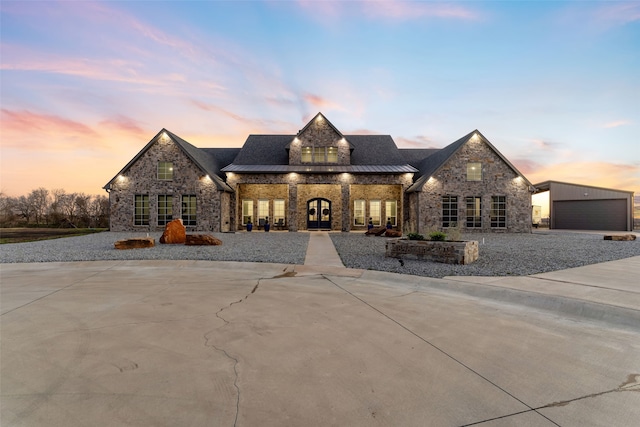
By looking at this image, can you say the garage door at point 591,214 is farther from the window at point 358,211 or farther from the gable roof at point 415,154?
the window at point 358,211

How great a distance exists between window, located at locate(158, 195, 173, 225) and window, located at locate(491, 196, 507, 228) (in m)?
24.7

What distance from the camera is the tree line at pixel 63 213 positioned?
1077 inches

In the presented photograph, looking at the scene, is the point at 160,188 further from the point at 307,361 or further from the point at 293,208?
the point at 307,361

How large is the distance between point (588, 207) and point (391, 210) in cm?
1887

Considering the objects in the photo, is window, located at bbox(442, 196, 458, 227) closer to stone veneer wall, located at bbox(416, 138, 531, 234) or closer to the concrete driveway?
stone veneer wall, located at bbox(416, 138, 531, 234)

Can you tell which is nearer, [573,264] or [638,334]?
[638,334]

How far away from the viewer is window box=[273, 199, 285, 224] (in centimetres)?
2430

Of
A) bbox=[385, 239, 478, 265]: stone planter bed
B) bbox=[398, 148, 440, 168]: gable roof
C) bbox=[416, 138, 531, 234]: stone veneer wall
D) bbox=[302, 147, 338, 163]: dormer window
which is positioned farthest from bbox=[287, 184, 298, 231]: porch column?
bbox=[385, 239, 478, 265]: stone planter bed

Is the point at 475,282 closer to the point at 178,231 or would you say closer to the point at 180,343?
the point at 180,343

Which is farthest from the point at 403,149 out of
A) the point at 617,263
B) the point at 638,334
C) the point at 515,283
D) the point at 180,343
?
the point at 180,343

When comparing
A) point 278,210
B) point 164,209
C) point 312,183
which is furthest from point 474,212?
point 164,209

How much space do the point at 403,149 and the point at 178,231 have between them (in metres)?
22.6

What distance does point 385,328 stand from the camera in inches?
157

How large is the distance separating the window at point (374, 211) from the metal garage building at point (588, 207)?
699 inches
